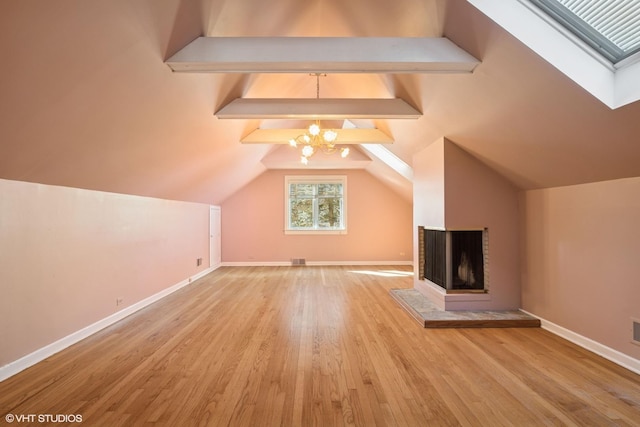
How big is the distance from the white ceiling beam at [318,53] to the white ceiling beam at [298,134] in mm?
2678

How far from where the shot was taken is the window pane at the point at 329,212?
855 centimetres

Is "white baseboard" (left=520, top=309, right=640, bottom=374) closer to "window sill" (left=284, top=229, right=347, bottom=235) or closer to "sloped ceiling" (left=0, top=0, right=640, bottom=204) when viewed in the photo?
"sloped ceiling" (left=0, top=0, right=640, bottom=204)

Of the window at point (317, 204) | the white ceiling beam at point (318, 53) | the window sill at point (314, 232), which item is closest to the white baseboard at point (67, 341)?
the white ceiling beam at point (318, 53)

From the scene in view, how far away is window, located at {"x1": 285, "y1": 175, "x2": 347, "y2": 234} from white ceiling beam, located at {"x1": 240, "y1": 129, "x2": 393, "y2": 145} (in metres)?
3.12

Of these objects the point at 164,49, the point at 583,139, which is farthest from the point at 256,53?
the point at 583,139

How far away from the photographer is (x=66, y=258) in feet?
10.2

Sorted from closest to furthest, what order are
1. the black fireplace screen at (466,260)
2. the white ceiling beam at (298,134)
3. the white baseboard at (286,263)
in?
1. the black fireplace screen at (466,260)
2. the white ceiling beam at (298,134)
3. the white baseboard at (286,263)

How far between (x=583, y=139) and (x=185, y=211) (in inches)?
229

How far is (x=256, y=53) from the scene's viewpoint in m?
2.53

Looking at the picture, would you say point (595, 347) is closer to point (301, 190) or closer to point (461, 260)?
point (461, 260)

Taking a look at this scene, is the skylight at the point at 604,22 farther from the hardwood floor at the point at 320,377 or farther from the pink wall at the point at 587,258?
the hardwood floor at the point at 320,377

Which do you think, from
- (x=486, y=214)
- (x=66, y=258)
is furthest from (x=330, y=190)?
(x=66, y=258)

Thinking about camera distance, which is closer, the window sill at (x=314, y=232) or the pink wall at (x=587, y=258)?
the pink wall at (x=587, y=258)

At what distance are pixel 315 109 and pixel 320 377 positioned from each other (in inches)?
111
